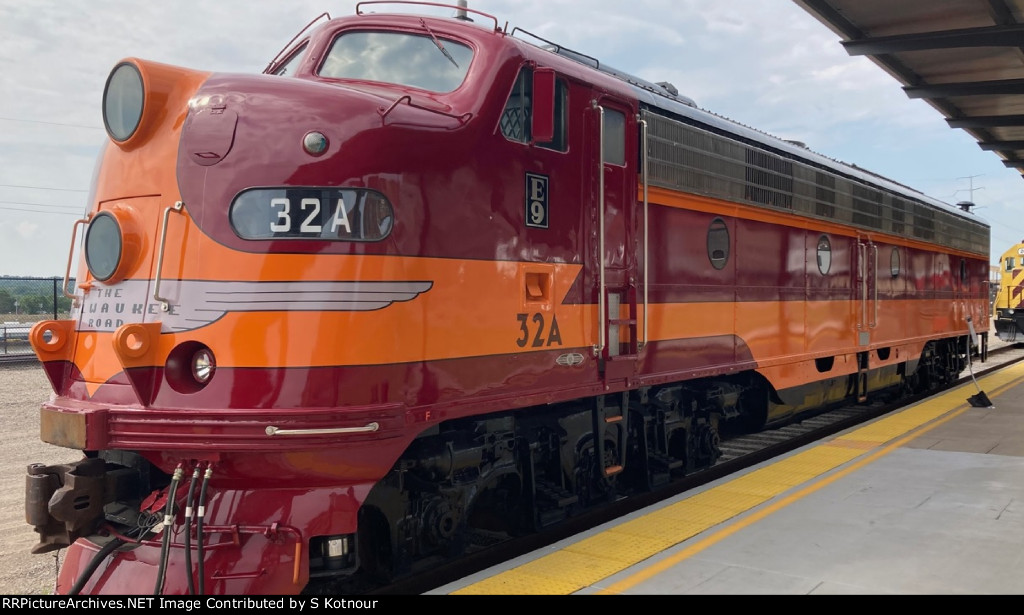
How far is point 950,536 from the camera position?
569 centimetres

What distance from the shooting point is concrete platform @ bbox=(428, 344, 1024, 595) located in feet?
15.4

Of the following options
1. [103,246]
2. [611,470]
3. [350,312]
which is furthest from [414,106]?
[611,470]

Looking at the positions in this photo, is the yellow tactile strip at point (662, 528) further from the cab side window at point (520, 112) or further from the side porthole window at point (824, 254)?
the cab side window at point (520, 112)

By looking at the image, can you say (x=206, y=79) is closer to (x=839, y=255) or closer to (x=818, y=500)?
(x=818, y=500)

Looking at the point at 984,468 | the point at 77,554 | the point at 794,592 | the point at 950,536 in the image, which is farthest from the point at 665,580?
the point at 984,468

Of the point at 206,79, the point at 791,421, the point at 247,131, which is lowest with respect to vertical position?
the point at 791,421

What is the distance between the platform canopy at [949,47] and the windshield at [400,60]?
716 cm

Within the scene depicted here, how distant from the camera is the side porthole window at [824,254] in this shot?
33.6 feet

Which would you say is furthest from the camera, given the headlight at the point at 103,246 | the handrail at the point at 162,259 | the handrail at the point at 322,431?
the headlight at the point at 103,246

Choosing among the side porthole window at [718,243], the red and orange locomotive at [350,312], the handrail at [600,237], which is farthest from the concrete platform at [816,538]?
the side porthole window at [718,243]

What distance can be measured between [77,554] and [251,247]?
2098 mm

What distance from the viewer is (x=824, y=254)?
34.0 feet

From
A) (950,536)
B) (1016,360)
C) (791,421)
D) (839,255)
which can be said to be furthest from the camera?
(1016,360)

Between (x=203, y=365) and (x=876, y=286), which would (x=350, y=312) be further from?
(x=876, y=286)
